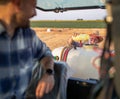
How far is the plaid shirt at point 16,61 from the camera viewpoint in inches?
65.9

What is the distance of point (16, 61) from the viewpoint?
173cm

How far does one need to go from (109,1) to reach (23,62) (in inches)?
46.6

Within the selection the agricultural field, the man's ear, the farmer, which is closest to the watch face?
the farmer

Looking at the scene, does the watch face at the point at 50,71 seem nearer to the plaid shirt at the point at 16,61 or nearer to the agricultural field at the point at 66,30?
the plaid shirt at the point at 16,61

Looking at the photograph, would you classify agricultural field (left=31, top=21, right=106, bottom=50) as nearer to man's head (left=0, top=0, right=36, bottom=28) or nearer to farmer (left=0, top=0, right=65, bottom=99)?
farmer (left=0, top=0, right=65, bottom=99)

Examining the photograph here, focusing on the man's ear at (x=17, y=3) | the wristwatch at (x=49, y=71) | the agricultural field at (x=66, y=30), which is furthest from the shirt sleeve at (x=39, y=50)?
the agricultural field at (x=66, y=30)

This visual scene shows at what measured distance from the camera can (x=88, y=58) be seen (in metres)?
2.32

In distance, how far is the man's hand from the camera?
174cm

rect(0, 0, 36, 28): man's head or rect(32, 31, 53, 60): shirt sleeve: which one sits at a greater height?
rect(0, 0, 36, 28): man's head

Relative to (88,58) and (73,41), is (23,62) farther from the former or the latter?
(73,41)

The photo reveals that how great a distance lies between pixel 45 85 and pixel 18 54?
0.76ft

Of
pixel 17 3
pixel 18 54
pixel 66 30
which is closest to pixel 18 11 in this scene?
pixel 17 3


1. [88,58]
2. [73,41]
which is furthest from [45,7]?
[88,58]

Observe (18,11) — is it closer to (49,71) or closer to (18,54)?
(18,54)
